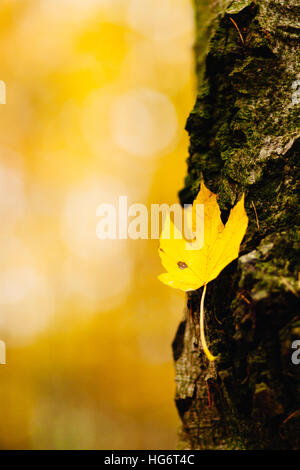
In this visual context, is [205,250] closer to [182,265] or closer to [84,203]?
[182,265]

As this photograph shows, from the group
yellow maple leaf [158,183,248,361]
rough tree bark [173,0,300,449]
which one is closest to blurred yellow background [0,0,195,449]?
rough tree bark [173,0,300,449]

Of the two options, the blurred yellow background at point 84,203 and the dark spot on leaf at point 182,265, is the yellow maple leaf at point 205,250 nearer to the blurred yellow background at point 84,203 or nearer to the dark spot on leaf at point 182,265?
the dark spot on leaf at point 182,265

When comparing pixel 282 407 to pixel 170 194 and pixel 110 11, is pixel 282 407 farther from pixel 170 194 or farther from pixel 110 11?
pixel 110 11

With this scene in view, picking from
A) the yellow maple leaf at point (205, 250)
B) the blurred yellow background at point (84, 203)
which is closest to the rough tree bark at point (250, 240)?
the yellow maple leaf at point (205, 250)

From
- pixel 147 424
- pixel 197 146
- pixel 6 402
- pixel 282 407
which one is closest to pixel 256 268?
pixel 282 407

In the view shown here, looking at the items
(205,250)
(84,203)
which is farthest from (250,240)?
(84,203)

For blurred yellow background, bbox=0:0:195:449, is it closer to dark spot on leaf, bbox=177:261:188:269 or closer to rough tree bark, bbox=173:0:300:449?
rough tree bark, bbox=173:0:300:449
